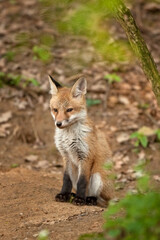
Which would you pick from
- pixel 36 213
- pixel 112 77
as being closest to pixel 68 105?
pixel 36 213

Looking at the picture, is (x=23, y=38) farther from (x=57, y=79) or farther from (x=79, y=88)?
(x=79, y=88)

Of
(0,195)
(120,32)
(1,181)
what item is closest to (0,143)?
(1,181)

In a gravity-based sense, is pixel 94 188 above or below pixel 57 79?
below

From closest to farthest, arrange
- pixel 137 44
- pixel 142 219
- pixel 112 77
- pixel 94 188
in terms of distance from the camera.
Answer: pixel 142 219 → pixel 137 44 → pixel 94 188 → pixel 112 77

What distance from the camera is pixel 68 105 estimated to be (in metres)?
6.11

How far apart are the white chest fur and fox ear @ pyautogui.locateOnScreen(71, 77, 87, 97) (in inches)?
20.2

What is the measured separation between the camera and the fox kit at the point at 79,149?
6.06 meters

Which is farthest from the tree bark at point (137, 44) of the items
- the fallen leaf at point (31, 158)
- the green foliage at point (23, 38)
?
the green foliage at point (23, 38)

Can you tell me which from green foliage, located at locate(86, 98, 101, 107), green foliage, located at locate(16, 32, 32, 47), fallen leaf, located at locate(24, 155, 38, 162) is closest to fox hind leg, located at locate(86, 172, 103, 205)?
fallen leaf, located at locate(24, 155, 38, 162)

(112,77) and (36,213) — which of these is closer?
(36,213)

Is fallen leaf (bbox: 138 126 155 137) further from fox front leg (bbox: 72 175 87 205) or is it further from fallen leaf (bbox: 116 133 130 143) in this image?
fox front leg (bbox: 72 175 87 205)

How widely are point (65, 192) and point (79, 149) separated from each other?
738 millimetres

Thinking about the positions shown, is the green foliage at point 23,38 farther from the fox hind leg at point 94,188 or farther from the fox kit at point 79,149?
the fox hind leg at point 94,188

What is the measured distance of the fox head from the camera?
598 centimetres
